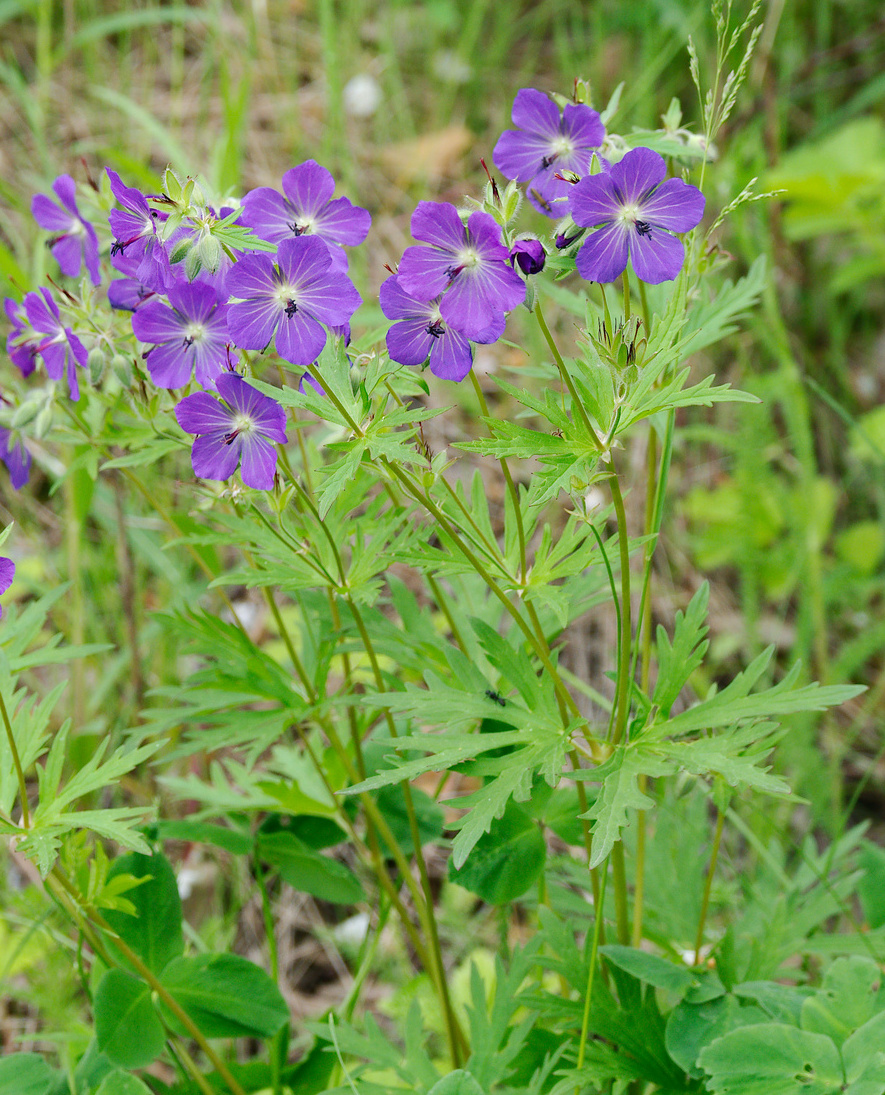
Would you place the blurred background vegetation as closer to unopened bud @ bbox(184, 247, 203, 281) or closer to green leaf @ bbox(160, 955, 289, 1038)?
green leaf @ bbox(160, 955, 289, 1038)


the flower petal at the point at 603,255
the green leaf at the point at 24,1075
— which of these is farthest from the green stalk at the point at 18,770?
the flower petal at the point at 603,255

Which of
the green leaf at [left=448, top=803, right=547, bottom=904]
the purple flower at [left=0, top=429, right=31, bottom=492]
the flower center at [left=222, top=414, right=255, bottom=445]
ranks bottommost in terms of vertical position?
the green leaf at [left=448, top=803, right=547, bottom=904]

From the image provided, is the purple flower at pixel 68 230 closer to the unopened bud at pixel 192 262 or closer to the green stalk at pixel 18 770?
the unopened bud at pixel 192 262

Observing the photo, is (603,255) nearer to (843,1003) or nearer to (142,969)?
(843,1003)

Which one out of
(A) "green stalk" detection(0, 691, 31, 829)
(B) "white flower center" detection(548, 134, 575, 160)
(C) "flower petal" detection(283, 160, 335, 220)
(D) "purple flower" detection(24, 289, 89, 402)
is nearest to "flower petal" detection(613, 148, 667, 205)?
(B) "white flower center" detection(548, 134, 575, 160)

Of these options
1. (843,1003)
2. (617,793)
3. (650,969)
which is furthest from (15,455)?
(843,1003)

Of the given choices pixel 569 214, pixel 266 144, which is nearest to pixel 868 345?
pixel 266 144
